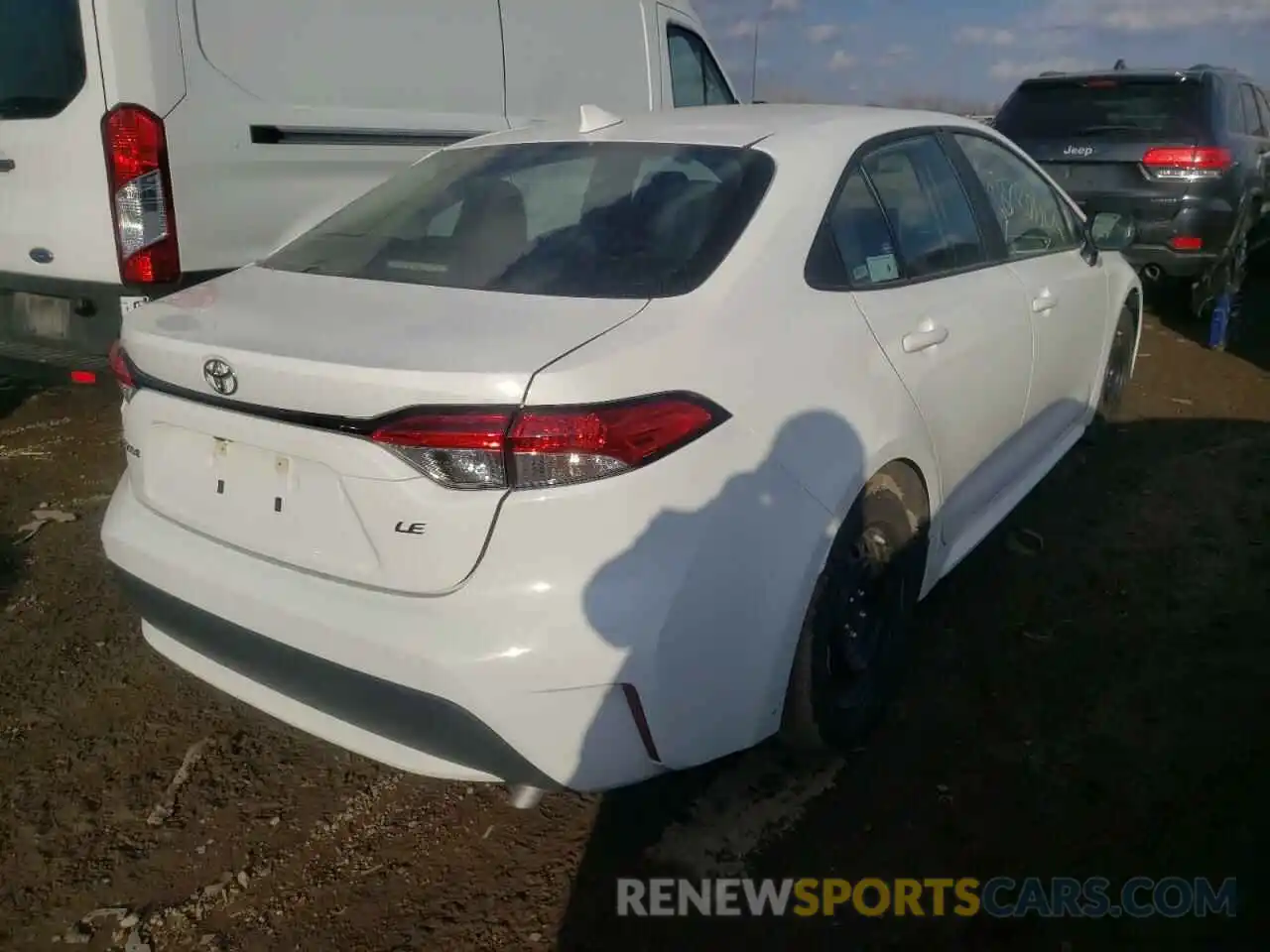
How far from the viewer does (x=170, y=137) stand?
3900 mm

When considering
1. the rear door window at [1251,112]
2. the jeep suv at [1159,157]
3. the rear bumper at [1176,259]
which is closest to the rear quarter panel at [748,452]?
the jeep suv at [1159,157]

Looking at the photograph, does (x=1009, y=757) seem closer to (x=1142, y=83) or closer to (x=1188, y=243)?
(x=1188, y=243)

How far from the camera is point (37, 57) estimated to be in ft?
13.2

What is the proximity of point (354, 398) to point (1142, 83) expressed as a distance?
692 cm

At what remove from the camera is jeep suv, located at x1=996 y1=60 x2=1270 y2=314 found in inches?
268

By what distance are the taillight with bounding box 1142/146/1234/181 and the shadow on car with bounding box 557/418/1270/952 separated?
374cm

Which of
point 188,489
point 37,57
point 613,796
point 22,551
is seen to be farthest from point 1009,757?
point 37,57

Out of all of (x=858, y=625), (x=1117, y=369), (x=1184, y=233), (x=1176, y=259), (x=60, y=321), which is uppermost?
(x=60, y=321)

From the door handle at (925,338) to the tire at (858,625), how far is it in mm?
339

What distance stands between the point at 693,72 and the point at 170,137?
4.06 meters

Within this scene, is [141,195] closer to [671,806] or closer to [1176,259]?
[671,806]

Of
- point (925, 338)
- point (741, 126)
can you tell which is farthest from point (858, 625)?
point (741, 126)

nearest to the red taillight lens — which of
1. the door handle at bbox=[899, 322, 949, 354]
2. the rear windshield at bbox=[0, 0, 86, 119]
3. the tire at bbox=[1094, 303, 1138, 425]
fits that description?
the door handle at bbox=[899, 322, 949, 354]

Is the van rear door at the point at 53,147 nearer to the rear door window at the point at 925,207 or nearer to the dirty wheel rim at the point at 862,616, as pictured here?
the rear door window at the point at 925,207
